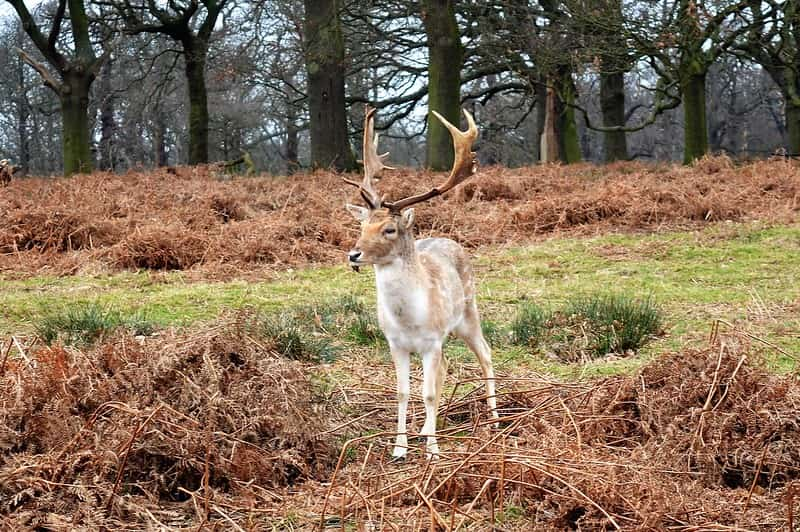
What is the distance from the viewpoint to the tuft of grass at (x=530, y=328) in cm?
785

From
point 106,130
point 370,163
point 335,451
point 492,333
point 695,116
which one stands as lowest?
point 335,451

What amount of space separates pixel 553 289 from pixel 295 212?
4.81 m

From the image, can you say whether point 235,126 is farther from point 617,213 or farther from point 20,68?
point 617,213

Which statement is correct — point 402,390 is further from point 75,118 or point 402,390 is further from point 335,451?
point 75,118

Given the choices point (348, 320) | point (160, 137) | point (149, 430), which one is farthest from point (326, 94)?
point (160, 137)

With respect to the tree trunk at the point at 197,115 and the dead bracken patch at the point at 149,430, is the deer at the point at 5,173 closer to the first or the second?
the tree trunk at the point at 197,115

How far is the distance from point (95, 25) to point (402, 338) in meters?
21.6

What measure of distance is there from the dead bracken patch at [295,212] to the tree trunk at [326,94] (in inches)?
136

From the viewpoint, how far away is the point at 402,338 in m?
5.48

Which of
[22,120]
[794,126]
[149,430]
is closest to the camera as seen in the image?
[149,430]

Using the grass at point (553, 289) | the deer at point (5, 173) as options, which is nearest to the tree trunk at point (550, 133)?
the grass at point (553, 289)

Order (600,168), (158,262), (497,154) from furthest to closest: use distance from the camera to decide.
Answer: (497,154), (600,168), (158,262)

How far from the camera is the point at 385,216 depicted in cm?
550

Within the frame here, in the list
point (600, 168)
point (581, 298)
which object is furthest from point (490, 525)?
point (600, 168)
